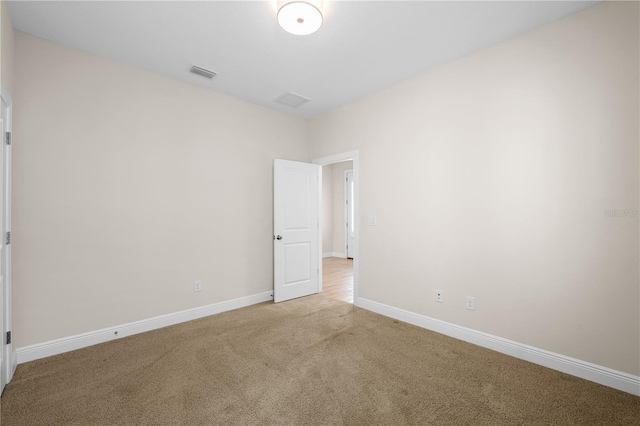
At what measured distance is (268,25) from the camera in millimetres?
2383

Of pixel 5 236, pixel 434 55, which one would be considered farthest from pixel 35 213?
pixel 434 55

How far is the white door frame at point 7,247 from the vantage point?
2105 millimetres

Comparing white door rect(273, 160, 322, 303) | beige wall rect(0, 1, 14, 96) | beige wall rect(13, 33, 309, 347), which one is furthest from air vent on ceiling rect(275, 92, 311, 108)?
beige wall rect(0, 1, 14, 96)

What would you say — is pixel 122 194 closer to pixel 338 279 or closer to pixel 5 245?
pixel 5 245

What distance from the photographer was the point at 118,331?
2.90 meters

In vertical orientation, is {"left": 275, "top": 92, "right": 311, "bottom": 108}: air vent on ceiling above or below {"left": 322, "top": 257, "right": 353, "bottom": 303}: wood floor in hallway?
above

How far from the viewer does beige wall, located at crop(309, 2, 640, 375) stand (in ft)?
6.82

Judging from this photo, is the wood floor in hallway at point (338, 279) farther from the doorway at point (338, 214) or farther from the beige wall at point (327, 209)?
the beige wall at point (327, 209)

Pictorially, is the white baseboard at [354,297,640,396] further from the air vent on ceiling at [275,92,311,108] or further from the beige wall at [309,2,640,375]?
the air vent on ceiling at [275,92,311,108]

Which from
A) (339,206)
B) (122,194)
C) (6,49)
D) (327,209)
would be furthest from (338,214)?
(6,49)

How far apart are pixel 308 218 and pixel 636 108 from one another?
3549mm

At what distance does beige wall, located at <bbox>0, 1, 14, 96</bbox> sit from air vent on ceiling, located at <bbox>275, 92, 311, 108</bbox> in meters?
2.47

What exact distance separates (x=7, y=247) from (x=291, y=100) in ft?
10.6

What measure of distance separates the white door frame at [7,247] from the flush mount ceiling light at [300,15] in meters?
2.11
